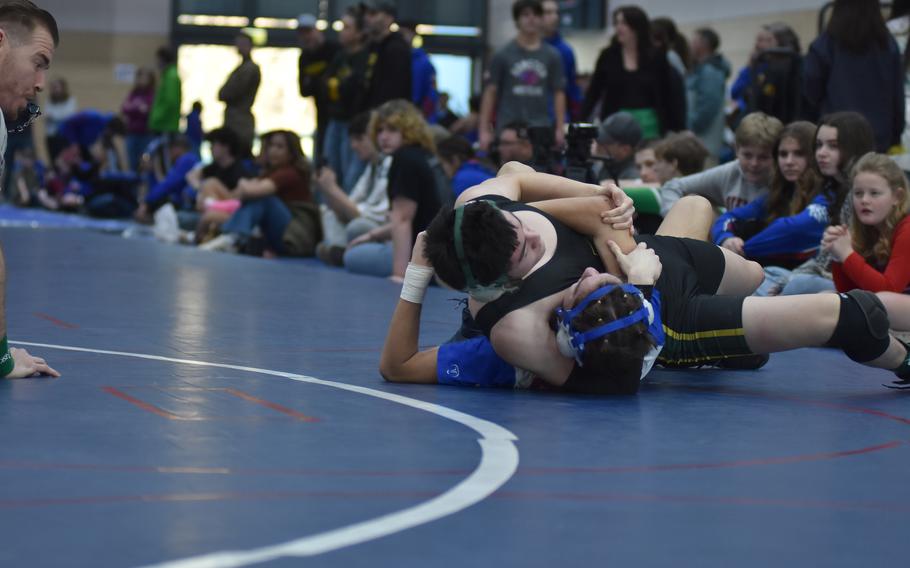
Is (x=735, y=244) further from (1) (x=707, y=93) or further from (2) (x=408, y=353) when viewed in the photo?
(1) (x=707, y=93)

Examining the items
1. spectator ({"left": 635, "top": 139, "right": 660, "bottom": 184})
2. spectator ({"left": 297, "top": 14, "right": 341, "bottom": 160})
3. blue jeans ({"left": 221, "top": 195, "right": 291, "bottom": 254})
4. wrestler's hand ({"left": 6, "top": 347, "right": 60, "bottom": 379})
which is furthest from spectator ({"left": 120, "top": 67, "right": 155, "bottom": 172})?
wrestler's hand ({"left": 6, "top": 347, "right": 60, "bottom": 379})

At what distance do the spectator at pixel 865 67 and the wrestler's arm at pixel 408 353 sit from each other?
3555mm

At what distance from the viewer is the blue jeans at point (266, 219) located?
32.8 feet

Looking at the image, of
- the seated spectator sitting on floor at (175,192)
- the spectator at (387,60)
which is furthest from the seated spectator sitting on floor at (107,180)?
the spectator at (387,60)

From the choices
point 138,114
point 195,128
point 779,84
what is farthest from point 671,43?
point 138,114

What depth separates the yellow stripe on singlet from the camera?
3.88 meters

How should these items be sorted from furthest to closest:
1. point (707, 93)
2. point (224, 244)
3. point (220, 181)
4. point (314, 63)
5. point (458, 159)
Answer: point (314, 63)
point (220, 181)
point (224, 244)
point (707, 93)
point (458, 159)

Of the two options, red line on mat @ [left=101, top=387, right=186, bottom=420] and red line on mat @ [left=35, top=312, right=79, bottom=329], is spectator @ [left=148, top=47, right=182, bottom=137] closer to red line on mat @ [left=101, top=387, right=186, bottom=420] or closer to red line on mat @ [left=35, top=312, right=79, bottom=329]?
red line on mat @ [left=35, top=312, right=79, bottom=329]

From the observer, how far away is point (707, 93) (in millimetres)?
9445

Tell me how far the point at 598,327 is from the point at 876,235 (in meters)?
2.03

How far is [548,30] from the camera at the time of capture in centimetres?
938

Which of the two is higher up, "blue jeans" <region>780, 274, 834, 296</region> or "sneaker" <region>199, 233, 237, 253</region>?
"blue jeans" <region>780, 274, 834, 296</region>

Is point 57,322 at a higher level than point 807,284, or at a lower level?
lower

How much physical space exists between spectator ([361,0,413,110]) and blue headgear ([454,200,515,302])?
6.37m
